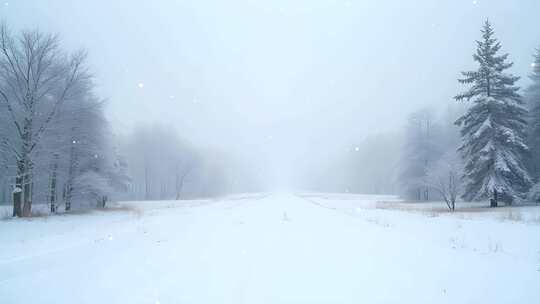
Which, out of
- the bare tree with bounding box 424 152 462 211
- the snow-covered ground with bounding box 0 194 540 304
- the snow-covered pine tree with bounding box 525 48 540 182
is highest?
the snow-covered pine tree with bounding box 525 48 540 182

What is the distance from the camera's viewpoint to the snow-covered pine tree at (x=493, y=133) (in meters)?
→ 25.3

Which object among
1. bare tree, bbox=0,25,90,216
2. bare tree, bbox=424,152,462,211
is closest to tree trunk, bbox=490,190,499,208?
bare tree, bbox=424,152,462,211

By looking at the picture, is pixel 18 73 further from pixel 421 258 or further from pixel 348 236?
pixel 421 258

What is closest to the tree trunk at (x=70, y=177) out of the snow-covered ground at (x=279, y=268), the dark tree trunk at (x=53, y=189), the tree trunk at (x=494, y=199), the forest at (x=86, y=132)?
the forest at (x=86, y=132)

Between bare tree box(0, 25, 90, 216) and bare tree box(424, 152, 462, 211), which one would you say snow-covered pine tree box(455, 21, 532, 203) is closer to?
bare tree box(424, 152, 462, 211)

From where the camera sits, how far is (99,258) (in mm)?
9500

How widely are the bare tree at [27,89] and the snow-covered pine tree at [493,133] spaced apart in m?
36.0

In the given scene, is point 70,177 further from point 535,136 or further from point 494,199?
point 535,136

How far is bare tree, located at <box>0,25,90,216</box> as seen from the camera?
22969 millimetres

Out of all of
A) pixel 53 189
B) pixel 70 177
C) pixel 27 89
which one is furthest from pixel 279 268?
pixel 53 189

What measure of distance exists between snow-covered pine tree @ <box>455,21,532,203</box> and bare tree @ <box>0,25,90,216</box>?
3598 centimetres

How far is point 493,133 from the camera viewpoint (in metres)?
26.3

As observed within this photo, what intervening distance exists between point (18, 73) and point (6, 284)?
23843mm

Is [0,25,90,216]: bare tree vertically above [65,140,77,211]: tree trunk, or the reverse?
[0,25,90,216]: bare tree
